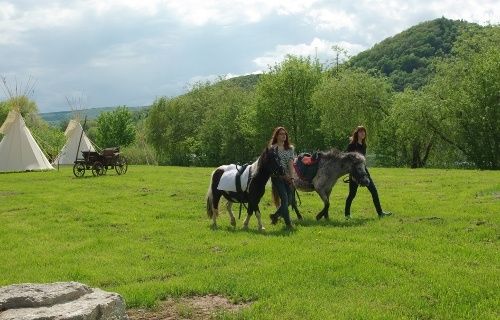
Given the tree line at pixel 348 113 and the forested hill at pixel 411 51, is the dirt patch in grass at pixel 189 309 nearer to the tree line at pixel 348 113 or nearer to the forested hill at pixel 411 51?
the tree line at pixel 348 113

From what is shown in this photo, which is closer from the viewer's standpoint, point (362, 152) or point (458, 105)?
point (362, 152)

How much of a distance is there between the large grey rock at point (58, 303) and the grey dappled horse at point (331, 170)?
762cm

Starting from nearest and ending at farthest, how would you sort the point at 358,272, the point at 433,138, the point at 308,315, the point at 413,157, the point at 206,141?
the point at 308,315 → the point at 358,272 → the point at 433,138 → the point at 413,157 → the point at 206,141

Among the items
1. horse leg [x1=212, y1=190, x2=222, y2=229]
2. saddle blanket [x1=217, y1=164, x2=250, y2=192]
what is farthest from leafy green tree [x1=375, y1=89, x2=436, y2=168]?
horse leg [x1=212, y1=190, x2=222, y2=229]

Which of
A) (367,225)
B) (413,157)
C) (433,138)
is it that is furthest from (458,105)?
(367,225)

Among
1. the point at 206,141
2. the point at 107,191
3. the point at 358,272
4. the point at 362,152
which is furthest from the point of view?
the point at 206,141

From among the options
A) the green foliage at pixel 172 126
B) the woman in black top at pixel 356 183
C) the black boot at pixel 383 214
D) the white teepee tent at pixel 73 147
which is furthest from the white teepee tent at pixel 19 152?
the green foliage at pixel 172 126

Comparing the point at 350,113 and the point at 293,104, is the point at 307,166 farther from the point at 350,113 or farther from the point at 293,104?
the point at 293,104

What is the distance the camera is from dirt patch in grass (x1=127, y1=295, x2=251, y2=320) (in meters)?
6.08

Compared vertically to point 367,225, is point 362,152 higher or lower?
higher

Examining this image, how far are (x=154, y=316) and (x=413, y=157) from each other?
39.8 meters

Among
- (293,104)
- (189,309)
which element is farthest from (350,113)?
(189,309)

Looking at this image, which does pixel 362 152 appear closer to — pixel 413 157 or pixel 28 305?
pixel 28 305

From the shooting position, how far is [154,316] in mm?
6129
